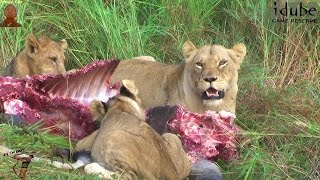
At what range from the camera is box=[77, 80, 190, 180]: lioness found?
555 centimetres

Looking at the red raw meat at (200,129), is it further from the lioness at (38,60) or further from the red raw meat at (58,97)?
the lioness at (38,60)

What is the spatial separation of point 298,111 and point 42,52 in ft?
7.46

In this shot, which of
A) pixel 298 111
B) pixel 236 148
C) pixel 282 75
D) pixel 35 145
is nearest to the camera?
pixel 35 145

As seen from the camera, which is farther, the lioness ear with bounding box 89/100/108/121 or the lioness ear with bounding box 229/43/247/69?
the lioness ear with bounding box 229/43/247/69

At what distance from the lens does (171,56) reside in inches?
326

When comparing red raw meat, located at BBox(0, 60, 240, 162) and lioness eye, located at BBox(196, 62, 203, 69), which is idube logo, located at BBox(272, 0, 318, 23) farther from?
red raw meat, located at BBox(0, 60, 240, 162)

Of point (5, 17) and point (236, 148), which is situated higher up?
point (5, 17)

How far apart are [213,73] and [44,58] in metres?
1.70

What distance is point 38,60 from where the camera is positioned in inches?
305

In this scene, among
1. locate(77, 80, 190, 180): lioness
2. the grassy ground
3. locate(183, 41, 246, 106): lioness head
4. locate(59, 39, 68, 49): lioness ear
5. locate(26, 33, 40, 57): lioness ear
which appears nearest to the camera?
locate(77, 80, 190, 180): lioness

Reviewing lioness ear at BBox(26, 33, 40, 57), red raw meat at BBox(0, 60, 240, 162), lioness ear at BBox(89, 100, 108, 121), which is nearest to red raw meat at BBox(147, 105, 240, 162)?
red raw meat at BBox(0, 60, 240, 162)

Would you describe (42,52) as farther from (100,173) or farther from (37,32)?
(100,173)

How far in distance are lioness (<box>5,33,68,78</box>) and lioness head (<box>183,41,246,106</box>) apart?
49.8 inches

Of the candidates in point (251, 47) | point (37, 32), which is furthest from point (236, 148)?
point (37, 32)
